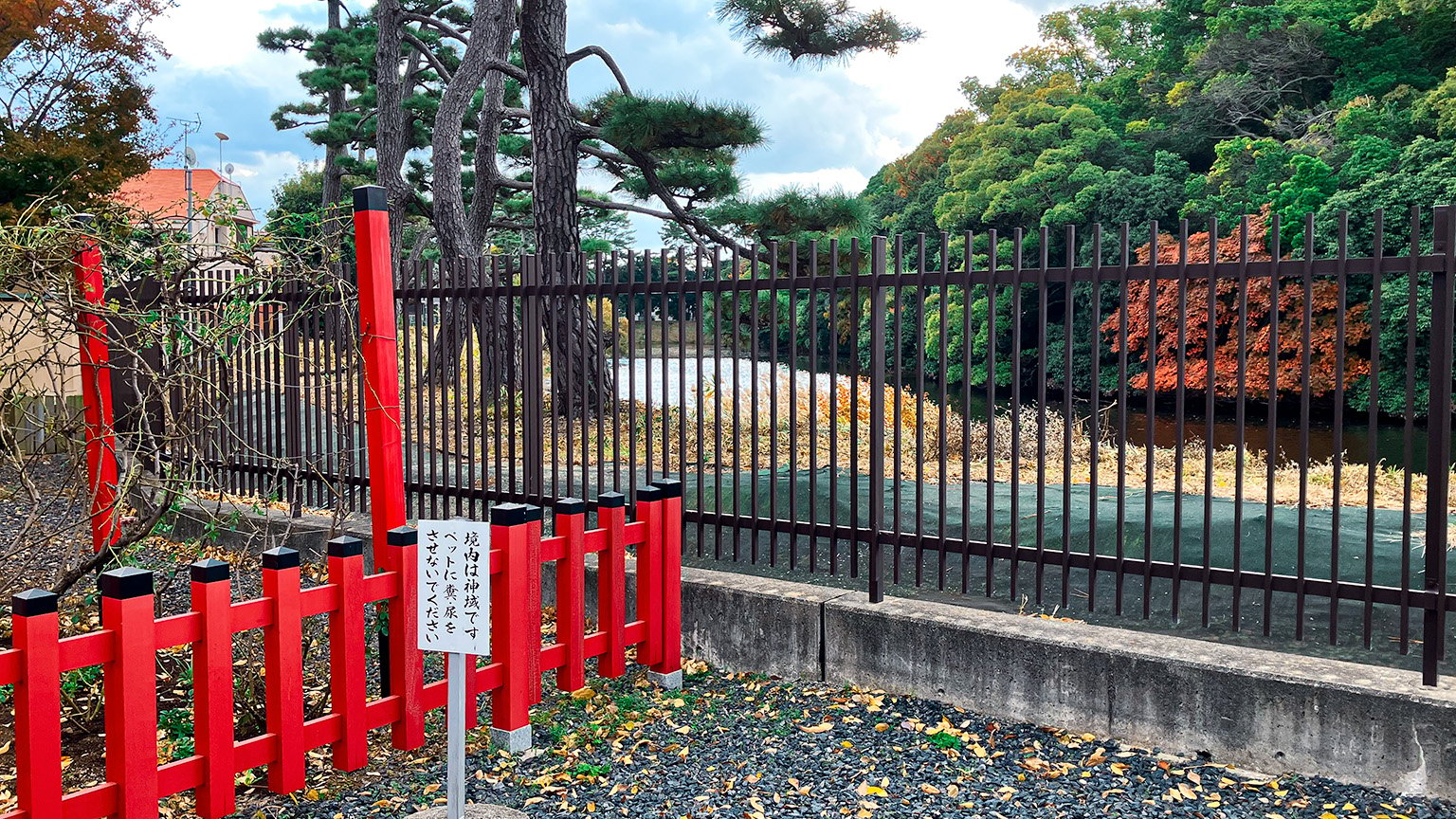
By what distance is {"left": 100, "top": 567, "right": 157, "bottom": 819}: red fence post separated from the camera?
3.23 metres

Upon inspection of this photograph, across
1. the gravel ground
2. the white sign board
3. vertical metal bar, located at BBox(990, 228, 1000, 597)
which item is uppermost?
vertical metal bar, located at BBox(990, 228, 1000, 597)

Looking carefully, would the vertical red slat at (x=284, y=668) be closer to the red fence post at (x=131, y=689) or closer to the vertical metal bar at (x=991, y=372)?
the red fence post at (x=131, y=689)

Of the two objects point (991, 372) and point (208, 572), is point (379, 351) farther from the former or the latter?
point (991, 372)

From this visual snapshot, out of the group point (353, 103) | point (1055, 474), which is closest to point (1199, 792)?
point (1055, 474)

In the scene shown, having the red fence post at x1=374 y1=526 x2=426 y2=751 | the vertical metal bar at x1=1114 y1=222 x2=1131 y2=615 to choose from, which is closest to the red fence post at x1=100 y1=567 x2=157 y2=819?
the red fence post at x1=374 y1=526 x2=426 y2=751

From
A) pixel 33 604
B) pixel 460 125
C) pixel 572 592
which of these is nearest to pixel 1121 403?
pixel 572 592

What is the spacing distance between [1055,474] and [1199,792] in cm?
892

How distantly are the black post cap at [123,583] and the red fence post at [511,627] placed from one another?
4.10ft

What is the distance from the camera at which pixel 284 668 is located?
12.0ft

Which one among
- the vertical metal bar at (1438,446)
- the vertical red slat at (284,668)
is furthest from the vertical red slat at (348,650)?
the vertical metal bar at (1438,446)

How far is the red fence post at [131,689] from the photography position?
10.6 ft

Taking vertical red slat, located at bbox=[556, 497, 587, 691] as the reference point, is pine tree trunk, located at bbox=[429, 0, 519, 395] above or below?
above

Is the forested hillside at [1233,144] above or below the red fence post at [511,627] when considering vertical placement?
above

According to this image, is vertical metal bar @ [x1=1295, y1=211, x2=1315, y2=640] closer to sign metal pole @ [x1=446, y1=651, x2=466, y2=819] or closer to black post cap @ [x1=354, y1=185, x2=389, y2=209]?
sign metal pole @ [x1=446, y1=651, x2=466, y2=819]
